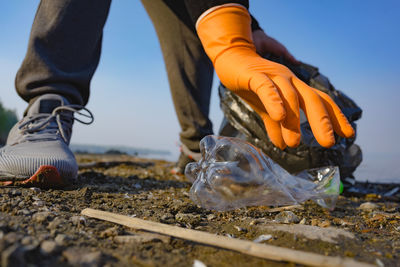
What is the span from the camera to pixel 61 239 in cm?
91

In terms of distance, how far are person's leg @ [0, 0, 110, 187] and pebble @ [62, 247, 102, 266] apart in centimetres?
106

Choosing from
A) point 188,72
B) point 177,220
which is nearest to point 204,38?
point 188,72

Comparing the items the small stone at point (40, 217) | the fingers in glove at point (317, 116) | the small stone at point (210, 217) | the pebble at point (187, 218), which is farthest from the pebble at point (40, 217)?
the fingers in glove at point (317, 116)

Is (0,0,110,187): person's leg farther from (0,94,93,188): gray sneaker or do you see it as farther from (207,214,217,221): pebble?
(207,214,217,221): pebble

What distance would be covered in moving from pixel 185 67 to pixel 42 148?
180 cm

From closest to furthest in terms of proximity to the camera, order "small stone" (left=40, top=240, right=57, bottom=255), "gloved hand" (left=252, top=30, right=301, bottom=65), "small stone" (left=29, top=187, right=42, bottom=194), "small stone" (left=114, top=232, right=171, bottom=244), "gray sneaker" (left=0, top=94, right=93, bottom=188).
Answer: "small stone" (left=40, top=240, right=57, bottom=255) < "small stone" (left=114, top=232, right=171, bottom=244) < "small stone" (left=29, top=187, right=42, bottom=194) < "gray sneaker" (left=0, top=94, right=93, bottom=188) < "gloved hand" (left=252, top=30, right=301, bottom=65)

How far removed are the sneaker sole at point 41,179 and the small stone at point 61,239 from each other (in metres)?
0.84

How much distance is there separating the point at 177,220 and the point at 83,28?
5.63 feet

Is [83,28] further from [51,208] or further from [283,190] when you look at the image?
[283,190]

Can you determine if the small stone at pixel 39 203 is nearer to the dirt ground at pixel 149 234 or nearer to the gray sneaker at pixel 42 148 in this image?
the dirt ground at pixel 149 234

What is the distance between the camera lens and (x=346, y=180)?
294 cm

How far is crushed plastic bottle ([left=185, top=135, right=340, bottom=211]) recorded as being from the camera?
1.53 m

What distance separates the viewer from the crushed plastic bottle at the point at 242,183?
1528 mm

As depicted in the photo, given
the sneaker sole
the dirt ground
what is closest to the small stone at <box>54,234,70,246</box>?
the dirt ground
